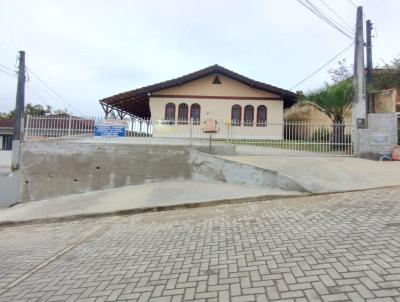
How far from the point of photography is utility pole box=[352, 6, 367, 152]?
12.1 m

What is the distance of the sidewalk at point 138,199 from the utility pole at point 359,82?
5319mm

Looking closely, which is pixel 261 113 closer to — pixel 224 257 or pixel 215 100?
pixel 215 100

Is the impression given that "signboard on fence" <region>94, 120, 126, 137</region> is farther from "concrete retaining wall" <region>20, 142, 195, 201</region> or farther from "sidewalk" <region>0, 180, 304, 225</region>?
"sidewalk" <region>0, 180, 304, 225</region>

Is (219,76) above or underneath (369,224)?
above

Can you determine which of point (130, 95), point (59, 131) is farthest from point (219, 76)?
point (59, 131)

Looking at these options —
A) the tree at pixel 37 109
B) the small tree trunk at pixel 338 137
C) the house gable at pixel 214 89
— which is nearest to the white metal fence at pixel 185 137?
the small tree trunk at pixel 338 137

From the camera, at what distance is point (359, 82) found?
12367mm

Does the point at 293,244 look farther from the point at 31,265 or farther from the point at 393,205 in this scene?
the point at 31,265

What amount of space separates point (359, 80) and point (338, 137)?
2.20m

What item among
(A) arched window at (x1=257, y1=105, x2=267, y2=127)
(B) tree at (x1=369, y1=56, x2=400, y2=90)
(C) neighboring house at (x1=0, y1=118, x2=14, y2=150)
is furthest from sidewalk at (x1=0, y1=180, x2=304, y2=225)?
(C) neighboring house at (x1=0, y1=118, x2=14, y2=150)

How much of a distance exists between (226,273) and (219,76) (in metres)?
17.3

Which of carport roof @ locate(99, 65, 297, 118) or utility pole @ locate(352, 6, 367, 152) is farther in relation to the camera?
carport roof @ locate(99, 65, 297, 118)

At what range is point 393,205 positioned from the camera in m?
6.53

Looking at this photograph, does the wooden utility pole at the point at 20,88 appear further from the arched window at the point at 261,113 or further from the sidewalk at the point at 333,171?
the arched window at the point at 261,113
